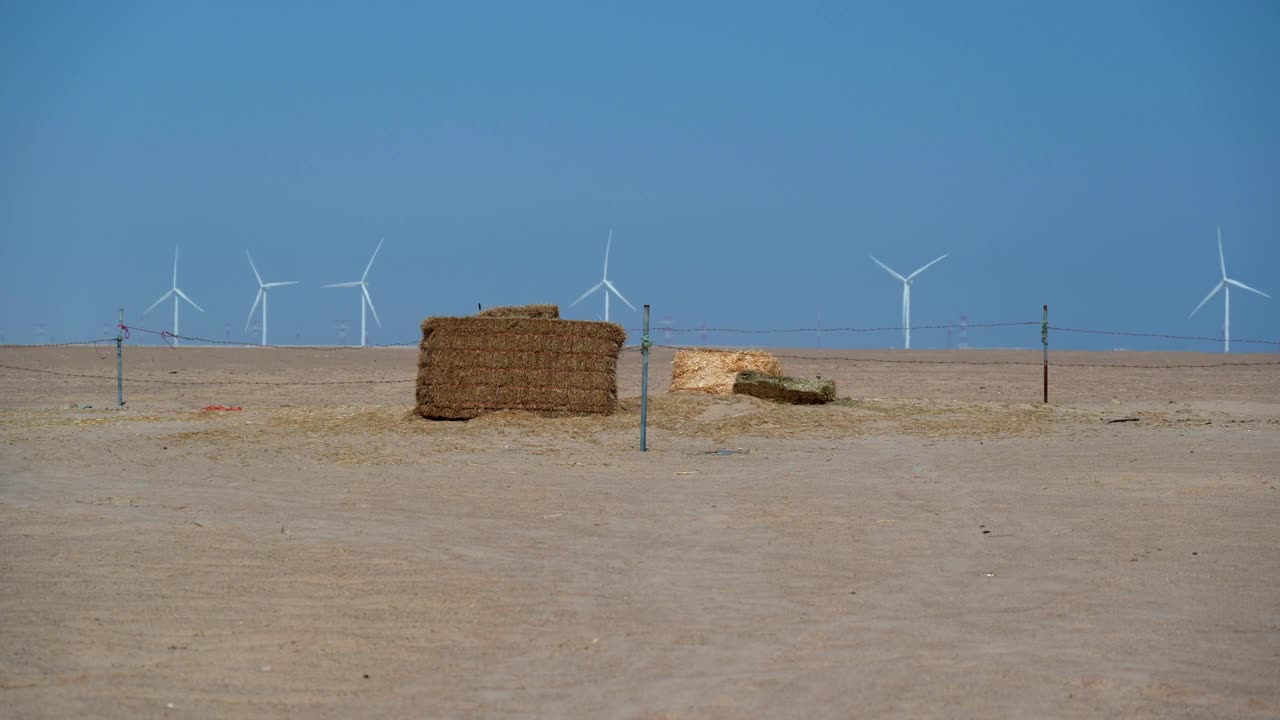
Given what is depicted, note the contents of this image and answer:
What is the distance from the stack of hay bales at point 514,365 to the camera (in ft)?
50.0

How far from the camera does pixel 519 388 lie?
50.4 ft

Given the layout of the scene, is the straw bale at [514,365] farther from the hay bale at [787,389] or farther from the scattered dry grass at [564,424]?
the hay bale at [787,389]

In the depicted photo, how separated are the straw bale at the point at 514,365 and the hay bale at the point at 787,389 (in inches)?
94.0

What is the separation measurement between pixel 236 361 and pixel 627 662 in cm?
3163

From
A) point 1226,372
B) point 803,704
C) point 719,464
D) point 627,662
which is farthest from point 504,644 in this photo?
point 1226,372

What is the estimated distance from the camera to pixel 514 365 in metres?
15.4

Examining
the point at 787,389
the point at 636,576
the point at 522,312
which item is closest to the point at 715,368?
the point at 787,389

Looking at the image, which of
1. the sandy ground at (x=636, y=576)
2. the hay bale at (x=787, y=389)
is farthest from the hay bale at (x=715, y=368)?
the sandy ground at (x=636, y=576)

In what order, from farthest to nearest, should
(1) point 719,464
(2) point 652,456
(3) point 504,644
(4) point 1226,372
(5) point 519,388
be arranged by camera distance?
(4) point 1226,372, (5) point 519,388, (2) point 652,456, (1) point 719,464, (3) point 504,644

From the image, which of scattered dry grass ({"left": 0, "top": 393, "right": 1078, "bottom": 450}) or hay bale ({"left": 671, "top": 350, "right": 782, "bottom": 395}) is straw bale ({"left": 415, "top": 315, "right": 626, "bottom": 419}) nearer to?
scattered dry grass ({"left": 0, "top": 393, "right": 1078, "bottom": 450})

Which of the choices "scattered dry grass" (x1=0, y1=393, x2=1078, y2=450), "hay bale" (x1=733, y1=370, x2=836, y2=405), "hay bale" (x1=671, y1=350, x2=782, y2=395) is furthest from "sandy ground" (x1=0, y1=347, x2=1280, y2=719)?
"hay bale" (x1=671, y1=350, x2=782, y2=395)

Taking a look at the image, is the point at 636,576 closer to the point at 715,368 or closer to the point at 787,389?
the point at 787,389

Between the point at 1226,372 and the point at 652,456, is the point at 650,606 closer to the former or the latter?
the point at 652,456

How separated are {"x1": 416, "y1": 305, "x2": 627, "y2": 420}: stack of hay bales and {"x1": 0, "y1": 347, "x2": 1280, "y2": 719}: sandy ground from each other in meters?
1.73
